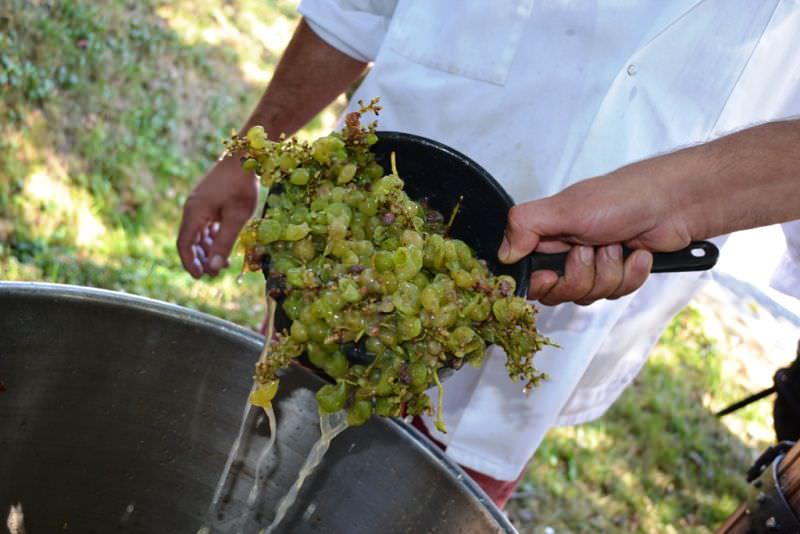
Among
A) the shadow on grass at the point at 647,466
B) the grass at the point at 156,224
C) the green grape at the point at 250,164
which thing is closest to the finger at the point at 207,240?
the green grape at the point at 250,164

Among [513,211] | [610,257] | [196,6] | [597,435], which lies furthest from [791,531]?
[196,6]

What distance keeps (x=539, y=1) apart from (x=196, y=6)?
11.8 ft

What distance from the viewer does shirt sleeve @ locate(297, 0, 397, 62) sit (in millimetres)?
1879

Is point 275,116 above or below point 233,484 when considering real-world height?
above

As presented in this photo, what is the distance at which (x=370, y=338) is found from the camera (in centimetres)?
117

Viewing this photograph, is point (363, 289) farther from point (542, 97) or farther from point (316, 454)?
point (542, 97)

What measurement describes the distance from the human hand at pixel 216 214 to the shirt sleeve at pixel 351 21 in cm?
35

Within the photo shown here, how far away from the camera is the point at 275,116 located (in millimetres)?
1994

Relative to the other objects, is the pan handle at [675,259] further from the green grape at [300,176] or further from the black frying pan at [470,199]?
the green grape at [300,176]

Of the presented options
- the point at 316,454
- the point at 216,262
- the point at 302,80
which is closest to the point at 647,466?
the point at 216,262

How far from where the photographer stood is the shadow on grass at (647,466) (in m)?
3.28

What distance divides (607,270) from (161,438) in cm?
78

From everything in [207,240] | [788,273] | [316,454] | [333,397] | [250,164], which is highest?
[788,273]

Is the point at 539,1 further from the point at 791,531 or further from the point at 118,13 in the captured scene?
the point at 118,13
